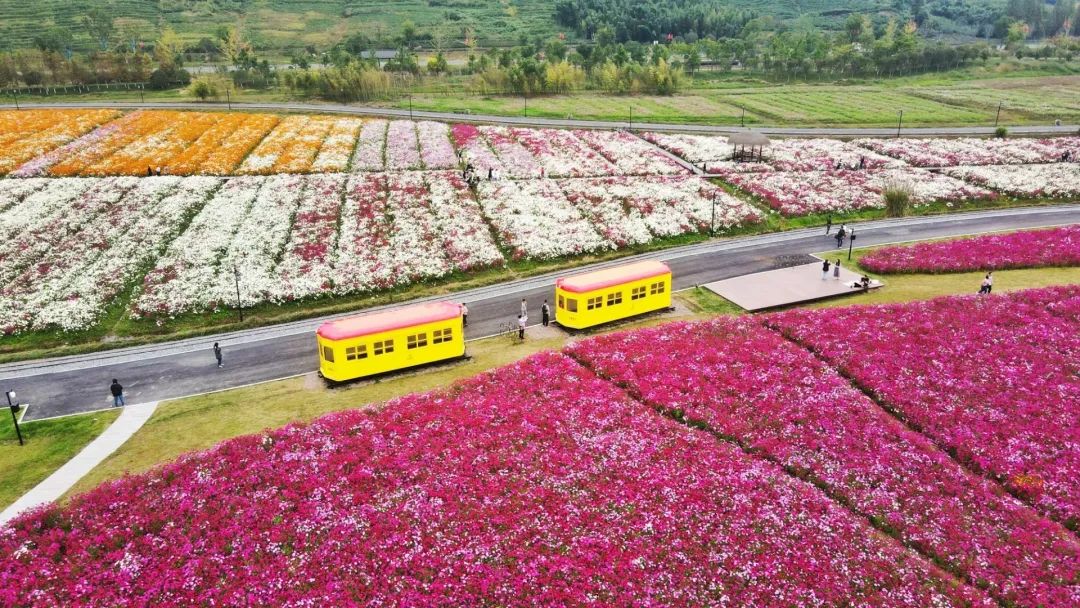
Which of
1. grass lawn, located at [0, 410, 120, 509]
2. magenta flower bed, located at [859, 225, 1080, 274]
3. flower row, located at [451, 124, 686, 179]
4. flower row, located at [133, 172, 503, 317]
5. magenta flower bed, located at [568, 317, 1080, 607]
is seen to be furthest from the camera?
flower row, located at [451, 124, 686, 179]

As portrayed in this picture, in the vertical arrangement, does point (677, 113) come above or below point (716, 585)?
above

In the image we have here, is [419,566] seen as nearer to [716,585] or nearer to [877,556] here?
[716,585]

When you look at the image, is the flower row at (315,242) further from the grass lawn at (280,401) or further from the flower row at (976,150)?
the flower row at (976,150)

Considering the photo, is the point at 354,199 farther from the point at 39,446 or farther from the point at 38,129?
the point at 38,129

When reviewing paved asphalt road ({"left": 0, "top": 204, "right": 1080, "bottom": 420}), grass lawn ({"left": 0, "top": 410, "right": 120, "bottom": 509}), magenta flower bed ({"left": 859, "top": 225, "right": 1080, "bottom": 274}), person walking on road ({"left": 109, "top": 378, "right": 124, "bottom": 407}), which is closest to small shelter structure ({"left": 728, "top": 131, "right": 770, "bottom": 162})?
paved asphalt road ({"left": 0, "top": 204, "right": 1080, "bottom": 420})

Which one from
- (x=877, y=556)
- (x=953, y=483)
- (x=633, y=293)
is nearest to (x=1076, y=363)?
(x=953, y=483)

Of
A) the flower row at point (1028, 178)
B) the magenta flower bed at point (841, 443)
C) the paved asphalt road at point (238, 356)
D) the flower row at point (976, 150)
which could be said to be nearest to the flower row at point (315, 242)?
the paved asphalt road at point (238, 356)

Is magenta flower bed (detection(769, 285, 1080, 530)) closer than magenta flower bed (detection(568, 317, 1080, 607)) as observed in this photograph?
No

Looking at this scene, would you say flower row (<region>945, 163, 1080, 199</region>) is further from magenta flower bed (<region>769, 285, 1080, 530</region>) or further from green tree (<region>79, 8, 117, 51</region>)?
green tree (<region>79, 8, 117, 51</region>)

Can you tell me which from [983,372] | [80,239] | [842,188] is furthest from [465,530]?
[842,188]
